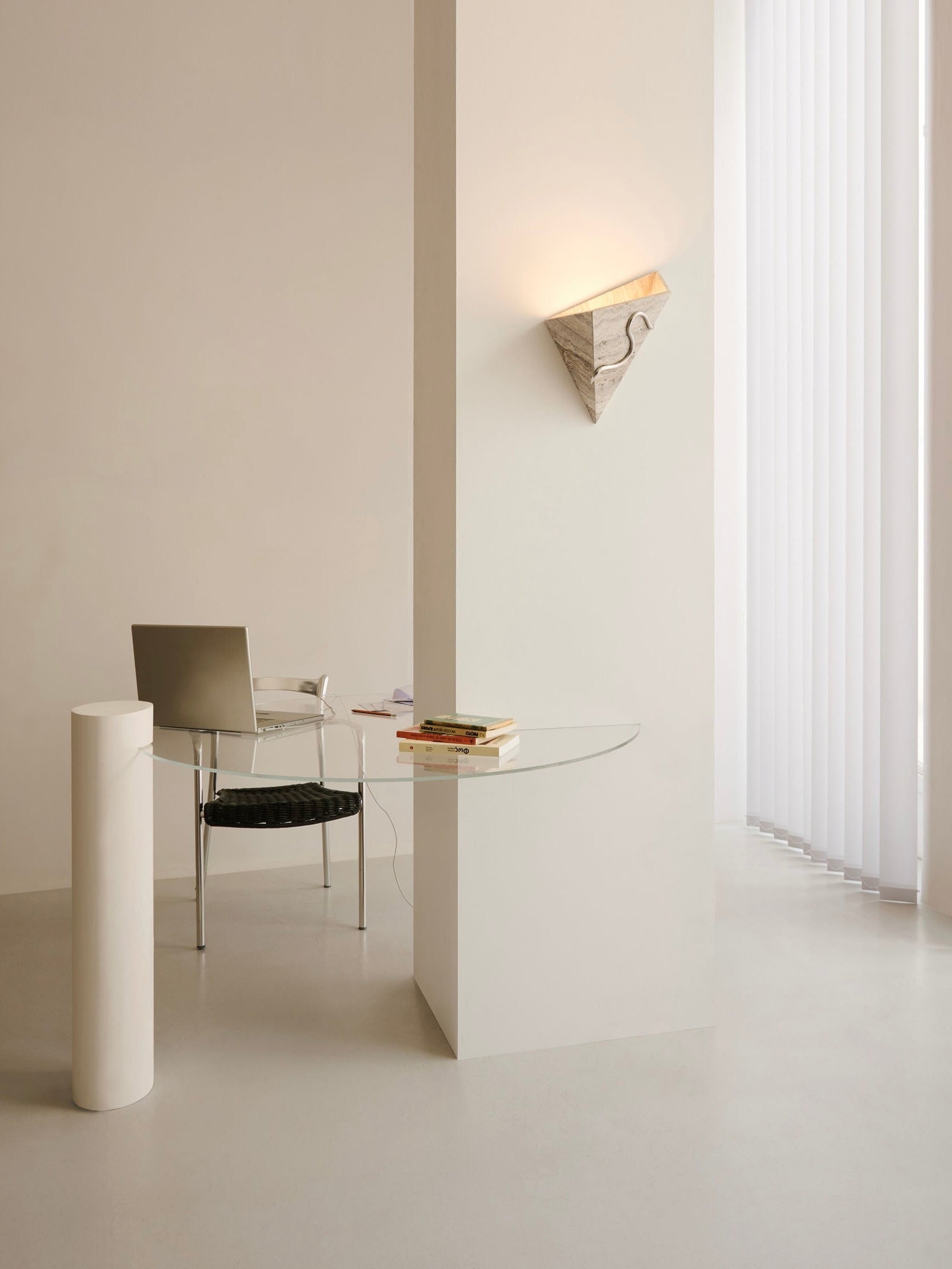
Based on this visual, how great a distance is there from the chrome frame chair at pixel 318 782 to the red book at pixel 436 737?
117 mm

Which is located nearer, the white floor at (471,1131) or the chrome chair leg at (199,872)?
the white floor at (471,1131)

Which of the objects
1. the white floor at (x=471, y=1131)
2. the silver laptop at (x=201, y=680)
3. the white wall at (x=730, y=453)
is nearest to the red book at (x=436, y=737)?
the silver laptop at (x=201, y=680)

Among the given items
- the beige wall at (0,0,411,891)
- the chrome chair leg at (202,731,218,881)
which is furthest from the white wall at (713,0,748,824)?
the chrome chair leg at (202,731,218,881)

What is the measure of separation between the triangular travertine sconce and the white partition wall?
4cm

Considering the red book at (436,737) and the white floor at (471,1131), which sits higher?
the red book at (436,737)

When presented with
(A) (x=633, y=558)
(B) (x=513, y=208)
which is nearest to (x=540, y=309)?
(B) (x=513, y=208)

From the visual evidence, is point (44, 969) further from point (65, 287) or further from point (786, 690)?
A: point (786, 690)

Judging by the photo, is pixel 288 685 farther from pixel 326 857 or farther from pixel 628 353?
pixel 628 353

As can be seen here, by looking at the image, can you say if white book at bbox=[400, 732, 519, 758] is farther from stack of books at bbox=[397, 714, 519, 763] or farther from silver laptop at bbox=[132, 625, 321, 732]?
silver laptop at bbox=[132, 625, 321, 732]

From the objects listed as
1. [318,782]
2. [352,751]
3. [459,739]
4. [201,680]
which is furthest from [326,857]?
[459,739]

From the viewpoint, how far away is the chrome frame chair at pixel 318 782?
2295mm

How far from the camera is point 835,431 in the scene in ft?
11.9

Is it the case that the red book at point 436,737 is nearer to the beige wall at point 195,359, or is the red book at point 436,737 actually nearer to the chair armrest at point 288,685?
the chair armrest at point 288,685

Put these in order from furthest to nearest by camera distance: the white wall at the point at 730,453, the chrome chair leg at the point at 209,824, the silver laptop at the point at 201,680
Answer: the white wall at the point at 730,453, the chrome chair leg at the point at 209,824, the silver laptop at the point at 201,680
